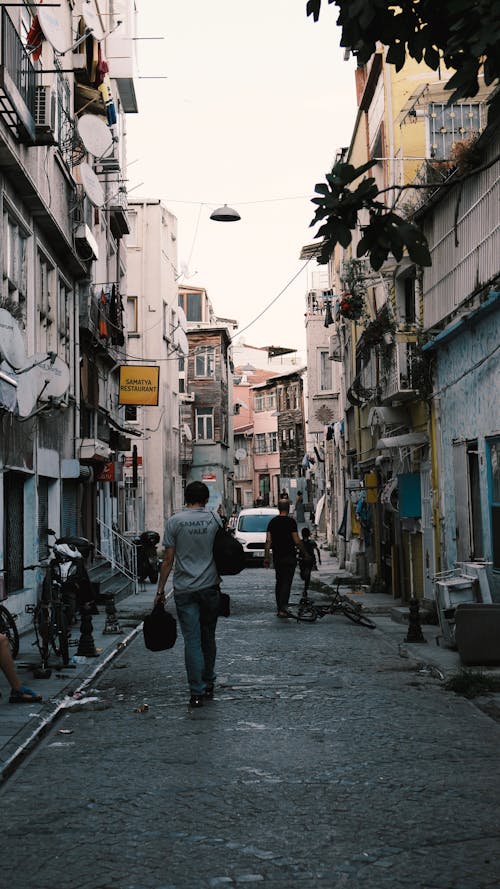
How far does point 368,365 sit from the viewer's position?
23.4 meters

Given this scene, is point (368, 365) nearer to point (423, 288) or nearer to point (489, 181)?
point (423, 288)

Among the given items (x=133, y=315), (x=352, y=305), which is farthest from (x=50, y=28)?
(x=133, y=315)

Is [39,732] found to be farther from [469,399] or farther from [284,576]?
[284,576]

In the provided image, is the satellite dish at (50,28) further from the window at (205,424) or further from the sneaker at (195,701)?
the window at (205,424)

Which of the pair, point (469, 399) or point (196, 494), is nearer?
point (196, 494)

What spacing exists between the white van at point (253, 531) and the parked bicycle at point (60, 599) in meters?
21.5

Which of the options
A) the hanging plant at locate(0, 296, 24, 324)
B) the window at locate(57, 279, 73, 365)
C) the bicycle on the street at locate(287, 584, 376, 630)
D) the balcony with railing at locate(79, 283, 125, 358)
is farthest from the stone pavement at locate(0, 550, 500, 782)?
the balcony with railing at locate(79, 283, 125, 358)

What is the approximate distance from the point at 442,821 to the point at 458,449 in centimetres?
1104

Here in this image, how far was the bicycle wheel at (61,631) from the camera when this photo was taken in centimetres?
1242

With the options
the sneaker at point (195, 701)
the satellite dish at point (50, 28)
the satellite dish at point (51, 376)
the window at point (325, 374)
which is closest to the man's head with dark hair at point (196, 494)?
the sneaker at point (195, 701)

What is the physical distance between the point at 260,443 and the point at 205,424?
845 inches

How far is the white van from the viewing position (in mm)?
36438

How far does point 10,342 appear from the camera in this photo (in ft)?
45.5

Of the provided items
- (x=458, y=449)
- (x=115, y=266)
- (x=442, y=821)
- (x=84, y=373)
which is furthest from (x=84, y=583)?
(x=115, y=266)
